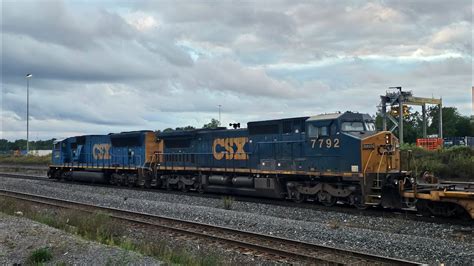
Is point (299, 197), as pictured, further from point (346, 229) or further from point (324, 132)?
point (346, 229)

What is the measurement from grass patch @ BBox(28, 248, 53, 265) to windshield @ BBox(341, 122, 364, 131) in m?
11.2

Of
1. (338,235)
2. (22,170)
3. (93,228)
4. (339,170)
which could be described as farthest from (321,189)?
(22,170)

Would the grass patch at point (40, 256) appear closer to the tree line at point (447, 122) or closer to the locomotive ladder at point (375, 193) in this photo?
the locomotive ladder at point (375, 193)

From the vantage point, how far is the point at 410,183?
15367 mm

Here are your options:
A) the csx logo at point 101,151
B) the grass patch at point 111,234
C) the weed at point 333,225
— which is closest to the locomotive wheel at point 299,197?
the weed at point 333,225

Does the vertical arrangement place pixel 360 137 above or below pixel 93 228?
above

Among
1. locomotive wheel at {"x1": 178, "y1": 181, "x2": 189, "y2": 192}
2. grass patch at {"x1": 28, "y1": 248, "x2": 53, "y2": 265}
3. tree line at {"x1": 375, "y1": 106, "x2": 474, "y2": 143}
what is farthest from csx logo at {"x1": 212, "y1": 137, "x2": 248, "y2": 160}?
tree line at {"x1": 375, "y1": 106, "x2": 474, "y2": 143}

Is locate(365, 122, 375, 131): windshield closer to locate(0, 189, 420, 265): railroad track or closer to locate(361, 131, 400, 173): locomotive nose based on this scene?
locate(361, 131, 400, 173): locomotive nose

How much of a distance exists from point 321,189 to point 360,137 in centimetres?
239

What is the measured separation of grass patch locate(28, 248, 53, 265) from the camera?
8.50m

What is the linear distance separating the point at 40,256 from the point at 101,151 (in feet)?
76.4

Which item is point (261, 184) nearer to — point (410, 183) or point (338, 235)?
point (410, 183)

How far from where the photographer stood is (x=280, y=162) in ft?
63.5

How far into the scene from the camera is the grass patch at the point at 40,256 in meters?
8.50
